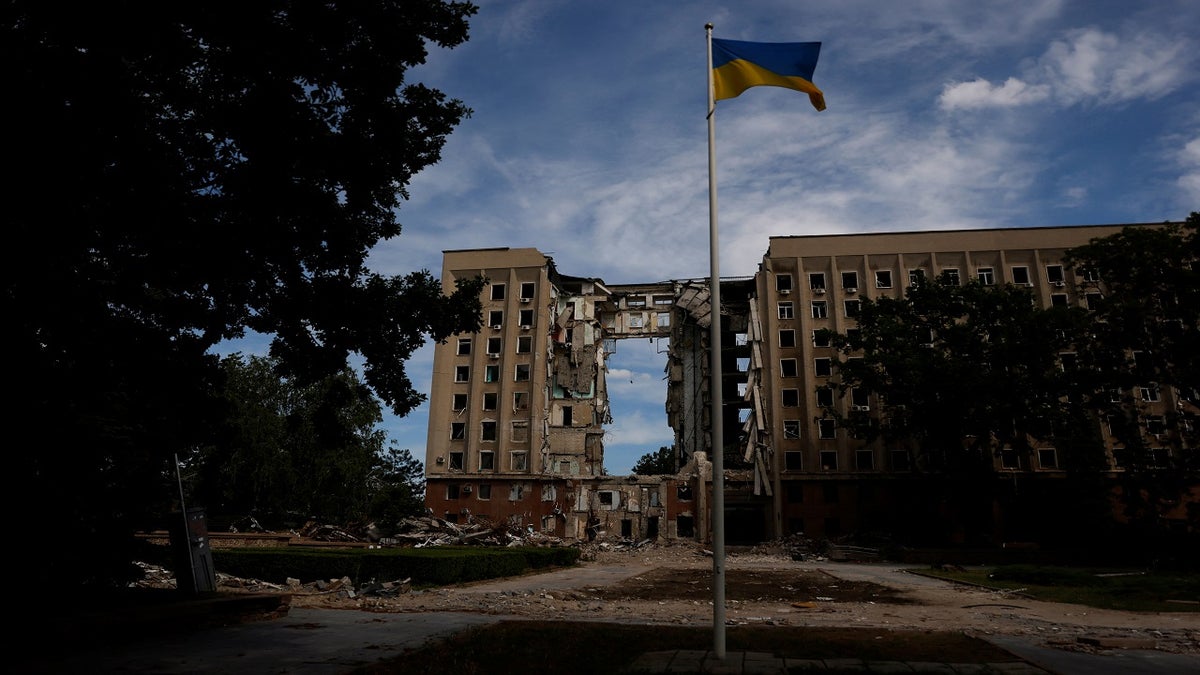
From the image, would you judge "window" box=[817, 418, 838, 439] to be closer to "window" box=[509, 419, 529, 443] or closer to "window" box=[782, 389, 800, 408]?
"window" box=[782, 389, 800, 408]

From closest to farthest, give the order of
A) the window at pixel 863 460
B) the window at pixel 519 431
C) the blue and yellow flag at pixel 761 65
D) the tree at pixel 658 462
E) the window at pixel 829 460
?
1. the blue and yellow flag at pixel 761 65
2. the window at pixel 863 460
3. the window at pixel 829 460
4. the window at pixel 519 431
5. the tree at pixel 658 462

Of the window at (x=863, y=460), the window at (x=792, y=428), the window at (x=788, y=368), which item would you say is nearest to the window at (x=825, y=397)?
the window at (x=792, y=428)

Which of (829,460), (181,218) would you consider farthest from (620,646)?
(829,460)

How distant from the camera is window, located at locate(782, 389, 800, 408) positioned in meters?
48.3

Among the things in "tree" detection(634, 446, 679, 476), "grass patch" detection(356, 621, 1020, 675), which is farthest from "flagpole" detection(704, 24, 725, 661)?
"tree" detection(634, 446, 679, 476)

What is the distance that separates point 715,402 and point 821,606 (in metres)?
8.66

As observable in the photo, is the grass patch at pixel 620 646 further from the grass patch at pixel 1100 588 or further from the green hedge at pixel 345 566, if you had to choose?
the green hedge at pixel 345 566

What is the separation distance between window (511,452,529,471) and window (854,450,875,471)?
2204cm

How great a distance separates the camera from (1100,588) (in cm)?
1789

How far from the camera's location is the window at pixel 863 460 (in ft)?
150

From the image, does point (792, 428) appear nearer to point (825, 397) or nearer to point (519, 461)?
point (825, 397)

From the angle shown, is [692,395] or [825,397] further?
[692,395]

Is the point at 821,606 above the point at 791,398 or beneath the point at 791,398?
beneath

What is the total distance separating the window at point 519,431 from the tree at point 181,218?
128ft
